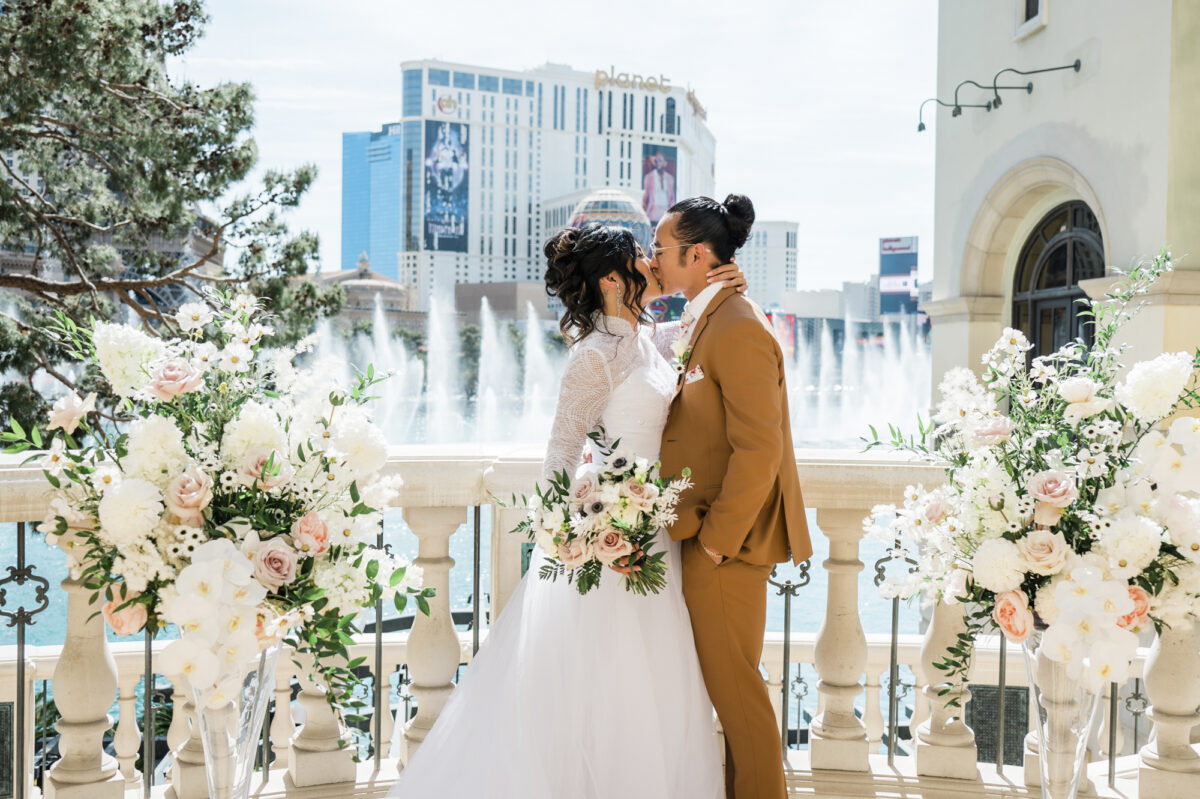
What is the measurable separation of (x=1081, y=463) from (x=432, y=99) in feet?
371

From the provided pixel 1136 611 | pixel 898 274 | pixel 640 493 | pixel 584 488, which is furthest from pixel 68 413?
pixel 898 274

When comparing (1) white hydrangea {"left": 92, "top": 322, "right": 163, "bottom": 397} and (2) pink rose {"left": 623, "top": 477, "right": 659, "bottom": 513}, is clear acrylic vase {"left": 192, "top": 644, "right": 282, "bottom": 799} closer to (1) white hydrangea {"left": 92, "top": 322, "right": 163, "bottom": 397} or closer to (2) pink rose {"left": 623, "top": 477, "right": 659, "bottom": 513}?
(1) white hydrangea {"left": 92, "top": 322, "right": 163, "bottom": 397}

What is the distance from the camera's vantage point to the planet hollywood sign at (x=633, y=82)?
116 m

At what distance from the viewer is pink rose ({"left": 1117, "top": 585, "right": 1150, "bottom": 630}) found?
6.79ft

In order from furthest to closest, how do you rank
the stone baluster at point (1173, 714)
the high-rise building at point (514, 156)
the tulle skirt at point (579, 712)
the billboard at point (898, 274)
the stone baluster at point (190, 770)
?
the high-rise building at point (514, 156) < the billboard at point (898, 274) < the stone baluster at point (1173, 714) < the stone baluster at point (190, 770) < the tulle skirt at point (579, 712)

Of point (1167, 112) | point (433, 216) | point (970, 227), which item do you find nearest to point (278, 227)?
point (970, 227)

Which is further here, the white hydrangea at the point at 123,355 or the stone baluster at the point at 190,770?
the stone baluster at the point at 190,770

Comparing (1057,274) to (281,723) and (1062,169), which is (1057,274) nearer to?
(1062,169)

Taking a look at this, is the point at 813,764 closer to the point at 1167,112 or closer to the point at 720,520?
the point at 720,520

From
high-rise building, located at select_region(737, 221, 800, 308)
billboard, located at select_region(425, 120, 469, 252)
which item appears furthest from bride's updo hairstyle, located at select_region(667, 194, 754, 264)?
high-rise building, located at select_region(737, 221, 800, 308)

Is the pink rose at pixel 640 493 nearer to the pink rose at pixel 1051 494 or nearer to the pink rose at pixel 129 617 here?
the pink rose at pixel 1051 494

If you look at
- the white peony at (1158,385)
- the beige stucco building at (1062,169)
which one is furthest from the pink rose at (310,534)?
the beige stucco building at (1062,169)

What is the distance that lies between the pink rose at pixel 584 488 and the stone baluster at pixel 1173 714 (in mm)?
1897

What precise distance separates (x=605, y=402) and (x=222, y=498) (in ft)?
3.46
